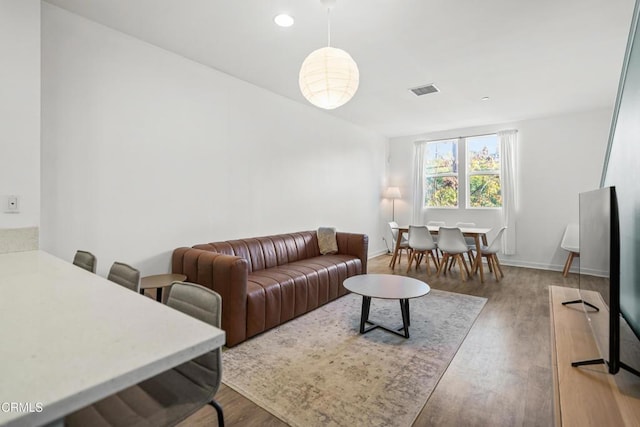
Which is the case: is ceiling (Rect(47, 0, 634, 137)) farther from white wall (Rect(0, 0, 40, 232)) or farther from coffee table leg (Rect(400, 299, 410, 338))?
coffee table leg (Rect(400, 299, 410, 338))

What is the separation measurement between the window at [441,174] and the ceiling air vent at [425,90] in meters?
2.53

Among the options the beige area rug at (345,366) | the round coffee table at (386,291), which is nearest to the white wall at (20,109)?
the beige area rug at (345,366)

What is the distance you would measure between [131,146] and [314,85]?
1816 mm

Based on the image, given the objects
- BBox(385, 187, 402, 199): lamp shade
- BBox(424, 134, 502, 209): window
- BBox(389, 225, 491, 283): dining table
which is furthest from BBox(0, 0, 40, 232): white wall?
BBox(424, 134, 502, 209): window

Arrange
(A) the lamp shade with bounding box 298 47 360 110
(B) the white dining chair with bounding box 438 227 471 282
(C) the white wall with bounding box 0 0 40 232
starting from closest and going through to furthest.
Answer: (C) the white wall with bounding box 0 0 40 232, (A) the lamp shade with bounding box 298 47 360 110, (B) the white dining chair with bounding box 438 227 471 282

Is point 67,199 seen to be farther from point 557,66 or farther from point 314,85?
point 557,66

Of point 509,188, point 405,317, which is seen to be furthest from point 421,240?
point 405,317

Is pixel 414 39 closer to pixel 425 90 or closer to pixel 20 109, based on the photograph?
pixel 425 90

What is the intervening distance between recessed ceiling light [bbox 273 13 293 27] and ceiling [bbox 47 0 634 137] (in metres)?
0.05

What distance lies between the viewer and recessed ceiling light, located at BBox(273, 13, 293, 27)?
2.40 metres

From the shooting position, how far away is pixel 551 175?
17.1ft

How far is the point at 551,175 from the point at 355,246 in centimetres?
381

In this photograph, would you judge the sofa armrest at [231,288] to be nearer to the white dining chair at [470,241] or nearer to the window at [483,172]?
the white dining chair at [470,241]

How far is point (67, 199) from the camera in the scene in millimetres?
2387
